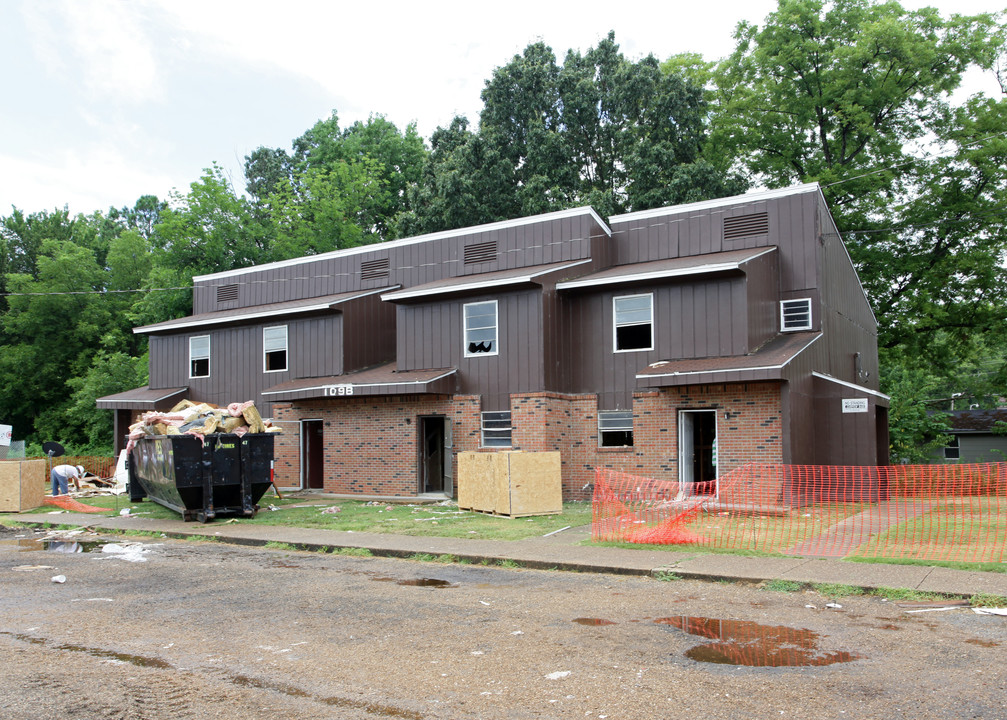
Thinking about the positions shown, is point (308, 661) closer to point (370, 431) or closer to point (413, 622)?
point (413, 622)

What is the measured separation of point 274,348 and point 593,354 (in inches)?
420

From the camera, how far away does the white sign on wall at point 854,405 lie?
61.5ft

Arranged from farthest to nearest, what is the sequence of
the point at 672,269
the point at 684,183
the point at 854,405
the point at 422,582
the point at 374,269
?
the point at 684,183 < the point at 374,269 < the point at 672,269 < the point at 854,405 < the point at 422,582

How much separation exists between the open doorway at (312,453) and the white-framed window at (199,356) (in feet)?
16.9

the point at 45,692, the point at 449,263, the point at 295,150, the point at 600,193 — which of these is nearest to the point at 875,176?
the point at 600,193

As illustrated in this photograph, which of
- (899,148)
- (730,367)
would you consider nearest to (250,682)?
(730,367)

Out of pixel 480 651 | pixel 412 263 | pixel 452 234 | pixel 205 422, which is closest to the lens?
pixel 480 651

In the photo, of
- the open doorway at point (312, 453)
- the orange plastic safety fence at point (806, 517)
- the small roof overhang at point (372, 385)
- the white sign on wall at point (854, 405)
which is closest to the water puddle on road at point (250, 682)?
the orange plastic safety fence at point (806, 517)

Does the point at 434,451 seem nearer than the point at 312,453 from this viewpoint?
Yes

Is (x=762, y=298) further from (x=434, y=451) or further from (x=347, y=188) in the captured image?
(x=347, y=188)

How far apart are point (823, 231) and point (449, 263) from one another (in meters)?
10.2

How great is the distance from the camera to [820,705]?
17.0 feet

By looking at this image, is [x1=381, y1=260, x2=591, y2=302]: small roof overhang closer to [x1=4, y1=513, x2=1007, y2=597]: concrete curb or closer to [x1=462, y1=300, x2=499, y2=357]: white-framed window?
[x1=462, y1=300, x2=499, y2=357]: white-framed window

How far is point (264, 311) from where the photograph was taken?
25.4 meters
